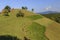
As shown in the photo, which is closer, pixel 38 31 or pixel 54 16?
pixel 38 31

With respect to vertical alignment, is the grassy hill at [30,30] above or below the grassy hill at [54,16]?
above

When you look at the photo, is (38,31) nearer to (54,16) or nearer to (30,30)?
(30,30)

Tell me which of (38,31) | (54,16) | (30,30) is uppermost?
(30,30)

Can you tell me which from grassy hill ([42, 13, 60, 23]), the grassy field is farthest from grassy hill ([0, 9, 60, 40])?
grassy hill ([42, 13, 60, 23])

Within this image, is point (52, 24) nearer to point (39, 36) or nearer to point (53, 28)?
point (53, 28)

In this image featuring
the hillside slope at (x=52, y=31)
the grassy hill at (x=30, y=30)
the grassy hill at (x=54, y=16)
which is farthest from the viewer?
the grassy hill at (x=54, y=16)

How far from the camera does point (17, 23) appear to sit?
147 ft

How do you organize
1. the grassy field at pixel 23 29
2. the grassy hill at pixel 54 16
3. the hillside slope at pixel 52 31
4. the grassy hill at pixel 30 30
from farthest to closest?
the grassy hill at pixel 54 16
the hillside slope at pixel 52 31
the grassy hill at pixel 30 30
the grassy field at pixel 23 29

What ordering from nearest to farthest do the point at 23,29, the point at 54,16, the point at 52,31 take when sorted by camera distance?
the point at 23,29 < the point at 52,31 < the point at 54,16

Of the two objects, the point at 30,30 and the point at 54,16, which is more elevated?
the point at 30,30

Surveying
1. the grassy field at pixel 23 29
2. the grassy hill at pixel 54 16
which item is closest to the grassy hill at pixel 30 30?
the grassy field at pixel 23 29

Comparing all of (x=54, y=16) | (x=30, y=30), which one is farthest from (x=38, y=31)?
(x=54, y=16)

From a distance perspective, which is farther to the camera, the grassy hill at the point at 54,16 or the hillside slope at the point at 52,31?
the grassy hill at the point at 54,16

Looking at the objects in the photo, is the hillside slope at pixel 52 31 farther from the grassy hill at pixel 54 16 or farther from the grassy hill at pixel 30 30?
the grassy hill at pixel 54 16
